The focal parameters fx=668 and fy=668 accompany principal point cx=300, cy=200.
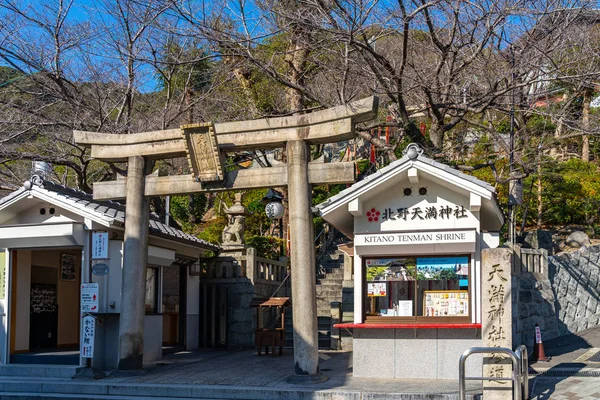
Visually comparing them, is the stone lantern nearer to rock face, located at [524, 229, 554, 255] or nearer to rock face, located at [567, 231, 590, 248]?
rock face, located at [524, 229, 554, 255]

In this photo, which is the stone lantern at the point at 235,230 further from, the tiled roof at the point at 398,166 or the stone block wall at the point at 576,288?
the stone block wall at the point at 576,288

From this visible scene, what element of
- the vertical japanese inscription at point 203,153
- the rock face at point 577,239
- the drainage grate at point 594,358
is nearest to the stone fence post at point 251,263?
the vertical japanese inscription at point 203,153

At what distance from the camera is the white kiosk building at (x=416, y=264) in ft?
41.3

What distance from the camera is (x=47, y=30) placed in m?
17.8

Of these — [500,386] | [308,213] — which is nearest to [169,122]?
[308,213]

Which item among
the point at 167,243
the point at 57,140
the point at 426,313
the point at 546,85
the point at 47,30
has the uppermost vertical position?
the point at 47,30

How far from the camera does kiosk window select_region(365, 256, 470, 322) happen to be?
12789mm

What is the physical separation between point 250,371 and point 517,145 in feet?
36.9

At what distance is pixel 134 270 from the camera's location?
14.4 metres

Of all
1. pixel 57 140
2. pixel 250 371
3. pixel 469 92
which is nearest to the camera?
pixel 250 371

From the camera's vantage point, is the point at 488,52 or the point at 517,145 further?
the point at 517,145

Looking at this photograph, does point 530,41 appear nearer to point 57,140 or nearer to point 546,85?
point 546,85

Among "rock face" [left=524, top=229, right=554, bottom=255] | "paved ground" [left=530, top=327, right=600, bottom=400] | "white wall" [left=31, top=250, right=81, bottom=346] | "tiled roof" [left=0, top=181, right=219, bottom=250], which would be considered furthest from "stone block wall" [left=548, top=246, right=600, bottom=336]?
"white wall" [left=31, top=250, right=81, bottom=346]

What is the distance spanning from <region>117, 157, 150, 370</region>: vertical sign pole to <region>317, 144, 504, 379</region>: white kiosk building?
4.12 m
